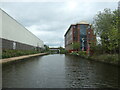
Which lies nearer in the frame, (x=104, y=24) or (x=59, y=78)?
(x=59, y=78)

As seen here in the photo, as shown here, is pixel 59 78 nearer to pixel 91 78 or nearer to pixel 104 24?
pixel 91 78

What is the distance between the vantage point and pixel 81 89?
6.69m

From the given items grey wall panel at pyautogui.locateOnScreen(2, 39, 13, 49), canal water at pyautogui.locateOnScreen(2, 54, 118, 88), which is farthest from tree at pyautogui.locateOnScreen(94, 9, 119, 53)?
grey wall panel at pyautogui.locateOnScreen(2, 39, 13, 49)

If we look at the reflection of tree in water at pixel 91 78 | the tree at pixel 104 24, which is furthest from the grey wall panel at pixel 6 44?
the reflection of tree in water at pixel 91 78

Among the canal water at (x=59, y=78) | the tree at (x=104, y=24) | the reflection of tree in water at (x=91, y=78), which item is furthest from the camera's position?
the tree at (x=104, y=24)

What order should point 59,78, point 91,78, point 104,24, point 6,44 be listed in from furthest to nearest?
point 6,44 < point 104,24 < point 91,78 < point 59,78

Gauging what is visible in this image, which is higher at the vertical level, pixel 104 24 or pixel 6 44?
pixel 104 24

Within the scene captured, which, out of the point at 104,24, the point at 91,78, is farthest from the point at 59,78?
the point at 104,24

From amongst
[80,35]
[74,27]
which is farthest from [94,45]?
[74,27]

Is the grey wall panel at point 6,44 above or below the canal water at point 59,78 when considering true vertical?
above

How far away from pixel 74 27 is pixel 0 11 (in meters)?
56.7

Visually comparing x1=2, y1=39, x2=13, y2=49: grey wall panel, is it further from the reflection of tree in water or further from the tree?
the reflection of tree in water

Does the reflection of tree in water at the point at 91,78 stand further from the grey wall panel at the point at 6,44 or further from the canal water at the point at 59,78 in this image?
the grey wall panel at the point at 6,44

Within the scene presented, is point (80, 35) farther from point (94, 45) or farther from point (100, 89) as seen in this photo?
point (100, 89)
